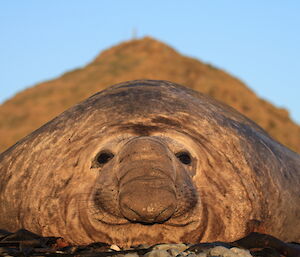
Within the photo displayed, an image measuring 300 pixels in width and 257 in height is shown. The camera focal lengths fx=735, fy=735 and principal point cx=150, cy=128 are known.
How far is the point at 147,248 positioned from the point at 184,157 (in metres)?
0.93

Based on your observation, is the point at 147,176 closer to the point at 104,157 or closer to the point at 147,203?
the point at 147,203

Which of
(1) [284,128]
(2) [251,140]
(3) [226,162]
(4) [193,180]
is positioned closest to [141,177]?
(4) [193,180]

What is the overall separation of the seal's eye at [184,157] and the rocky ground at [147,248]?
28.8 inches

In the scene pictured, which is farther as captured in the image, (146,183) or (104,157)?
(104,157)

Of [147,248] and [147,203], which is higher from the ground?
[147,203]

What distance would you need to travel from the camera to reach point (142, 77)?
34156 millimetres

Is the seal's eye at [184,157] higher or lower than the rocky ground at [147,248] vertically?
higher

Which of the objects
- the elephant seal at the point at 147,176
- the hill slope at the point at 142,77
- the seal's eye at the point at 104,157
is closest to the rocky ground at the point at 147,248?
the elephant seal at the point at 147,176

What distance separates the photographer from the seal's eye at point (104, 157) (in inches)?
227

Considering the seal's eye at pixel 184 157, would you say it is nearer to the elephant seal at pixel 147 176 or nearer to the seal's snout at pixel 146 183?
the elephant seal at pixel 147 176

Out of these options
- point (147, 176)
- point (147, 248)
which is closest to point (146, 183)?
point (147, 176)

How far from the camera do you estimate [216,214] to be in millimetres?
5695

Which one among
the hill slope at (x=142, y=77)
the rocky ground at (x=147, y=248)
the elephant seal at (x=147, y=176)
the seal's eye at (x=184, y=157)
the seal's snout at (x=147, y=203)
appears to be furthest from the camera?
the hill slope at (x=142, y=77)

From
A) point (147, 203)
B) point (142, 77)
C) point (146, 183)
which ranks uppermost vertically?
point (142, 77)
